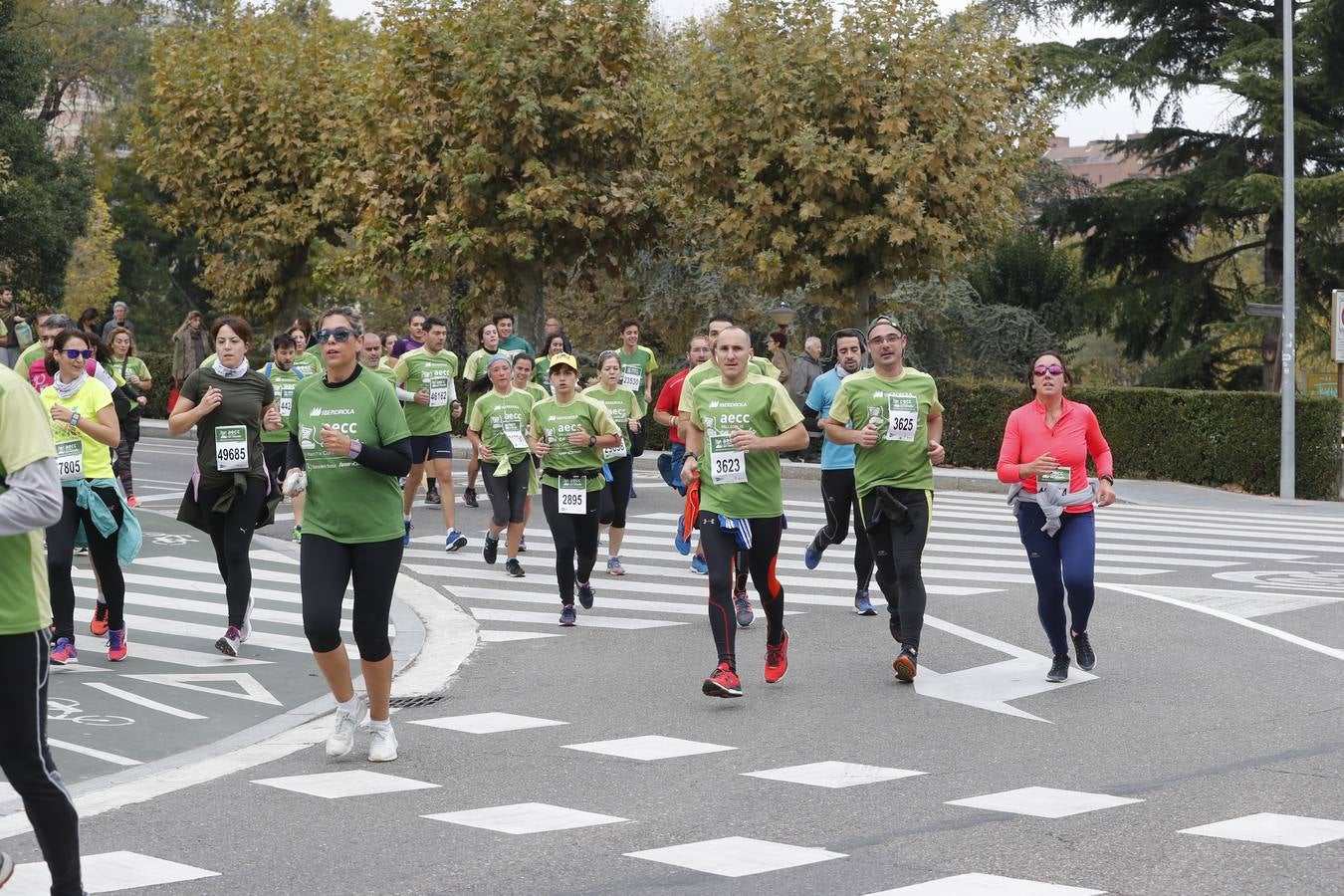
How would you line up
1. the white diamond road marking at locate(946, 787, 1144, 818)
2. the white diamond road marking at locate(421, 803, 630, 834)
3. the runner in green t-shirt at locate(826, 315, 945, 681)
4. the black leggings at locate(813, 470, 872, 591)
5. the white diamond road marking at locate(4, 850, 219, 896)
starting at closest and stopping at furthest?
the white diamond road marking at locate(4, 850, 219, 896), the white diamond road marking at locate(421, 803, 630, 834), the white diamond road marking at locate(946, 787, 1144, 818), the runner in green t-shirt at locate(826, 315, 945, 681), the black leggings at locate(813, 470, 872, 591)

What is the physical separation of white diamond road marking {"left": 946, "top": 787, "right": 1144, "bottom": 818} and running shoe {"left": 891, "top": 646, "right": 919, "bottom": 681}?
2.58 metres

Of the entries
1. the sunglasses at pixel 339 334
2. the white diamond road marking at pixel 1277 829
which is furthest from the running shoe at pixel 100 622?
the white diamond road marking at pixel 1277 829

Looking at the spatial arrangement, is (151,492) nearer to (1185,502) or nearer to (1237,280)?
(1185,502)

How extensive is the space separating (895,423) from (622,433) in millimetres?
4605

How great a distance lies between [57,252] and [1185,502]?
115 feet

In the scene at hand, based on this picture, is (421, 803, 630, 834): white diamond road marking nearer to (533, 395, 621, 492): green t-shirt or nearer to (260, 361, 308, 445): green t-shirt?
(533, 395, 621, 492): green t-shirt

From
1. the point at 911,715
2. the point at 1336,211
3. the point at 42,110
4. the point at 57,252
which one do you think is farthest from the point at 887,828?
the point at 42,110

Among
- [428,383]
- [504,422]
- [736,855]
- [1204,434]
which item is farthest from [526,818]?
[1204,434]

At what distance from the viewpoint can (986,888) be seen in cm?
553

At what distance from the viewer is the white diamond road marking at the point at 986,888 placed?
546cm

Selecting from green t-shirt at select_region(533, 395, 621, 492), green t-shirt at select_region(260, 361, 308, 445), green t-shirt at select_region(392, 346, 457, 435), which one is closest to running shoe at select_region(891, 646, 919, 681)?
green t-shirt at select_region(533, 395, 621, 492)

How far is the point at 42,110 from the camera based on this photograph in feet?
205

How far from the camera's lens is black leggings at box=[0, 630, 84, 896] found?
4.85m

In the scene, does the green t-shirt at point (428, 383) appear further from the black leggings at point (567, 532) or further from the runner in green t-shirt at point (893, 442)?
the runner in green t-shirt at point (893, 442)
